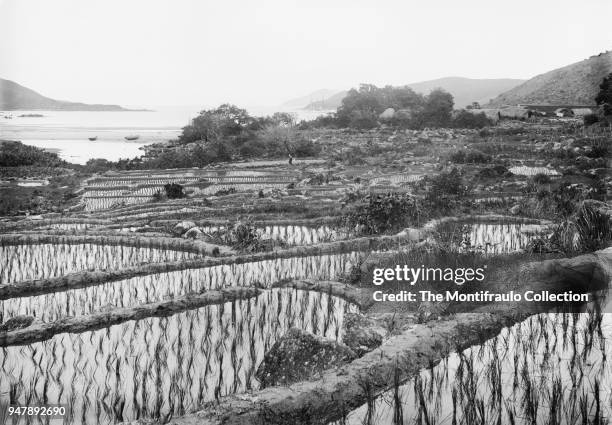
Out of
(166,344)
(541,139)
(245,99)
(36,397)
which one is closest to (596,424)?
(166,344)

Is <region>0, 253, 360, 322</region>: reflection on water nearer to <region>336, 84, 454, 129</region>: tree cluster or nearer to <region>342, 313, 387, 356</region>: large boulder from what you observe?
<region>342, 313, 387, 356</region>: large boulder

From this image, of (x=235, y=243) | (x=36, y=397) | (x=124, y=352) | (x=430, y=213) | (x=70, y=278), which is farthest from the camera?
(x=430, y=213)

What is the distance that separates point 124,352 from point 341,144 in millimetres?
4654

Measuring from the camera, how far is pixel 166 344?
3451mm

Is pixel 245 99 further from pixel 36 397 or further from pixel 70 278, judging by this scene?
pixel 36 397

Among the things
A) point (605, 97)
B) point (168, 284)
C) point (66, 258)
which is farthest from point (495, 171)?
point (66, 258)

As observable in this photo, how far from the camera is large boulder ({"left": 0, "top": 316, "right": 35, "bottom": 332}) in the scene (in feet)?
12.0

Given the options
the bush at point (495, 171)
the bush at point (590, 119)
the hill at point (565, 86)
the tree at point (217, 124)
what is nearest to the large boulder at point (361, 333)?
the hill at point (565, 86)

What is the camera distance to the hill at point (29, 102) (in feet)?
15.4

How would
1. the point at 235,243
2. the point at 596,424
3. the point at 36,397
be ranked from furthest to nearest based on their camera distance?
1. the point at 235,243
2. the point at 36,397
3. the point at 596,424

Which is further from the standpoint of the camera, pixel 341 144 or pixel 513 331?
pixel 341 144

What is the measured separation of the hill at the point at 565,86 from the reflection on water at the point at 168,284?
9.72 feet

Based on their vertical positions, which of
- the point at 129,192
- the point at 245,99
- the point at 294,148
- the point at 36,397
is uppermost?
the point at 245,99

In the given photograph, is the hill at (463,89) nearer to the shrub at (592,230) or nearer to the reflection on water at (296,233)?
the reflection on water at (296,233)
